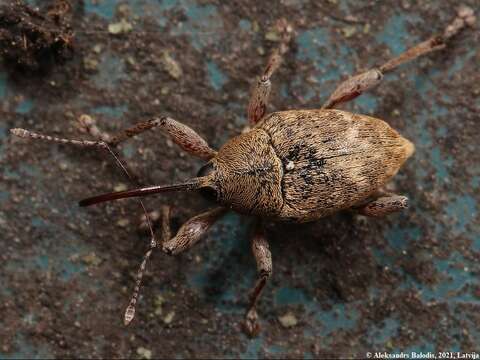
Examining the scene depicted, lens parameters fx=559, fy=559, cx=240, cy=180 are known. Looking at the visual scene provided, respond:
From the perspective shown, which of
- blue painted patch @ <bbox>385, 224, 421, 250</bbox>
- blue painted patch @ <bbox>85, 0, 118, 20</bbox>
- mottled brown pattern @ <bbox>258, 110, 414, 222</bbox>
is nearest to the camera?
mottled brown pattern @ <bbox>258, 110, 414, 222</bbox>

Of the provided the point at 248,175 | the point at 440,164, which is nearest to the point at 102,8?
the point at 248,175

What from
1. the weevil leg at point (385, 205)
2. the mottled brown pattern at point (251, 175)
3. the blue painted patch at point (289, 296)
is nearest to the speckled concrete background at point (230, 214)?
the blue painted patch at point (289, 296)

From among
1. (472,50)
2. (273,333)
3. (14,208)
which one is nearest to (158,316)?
(273,333)

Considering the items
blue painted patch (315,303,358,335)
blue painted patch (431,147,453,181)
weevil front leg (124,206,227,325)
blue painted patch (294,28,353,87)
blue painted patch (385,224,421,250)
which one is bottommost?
blue painted patch (315,303,358,335)

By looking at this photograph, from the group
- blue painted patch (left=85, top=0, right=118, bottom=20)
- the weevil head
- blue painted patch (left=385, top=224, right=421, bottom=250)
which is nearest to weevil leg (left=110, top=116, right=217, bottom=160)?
the weevil head

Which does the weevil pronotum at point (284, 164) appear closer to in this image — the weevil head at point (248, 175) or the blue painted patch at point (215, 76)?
the weevil head at point (248, 175)

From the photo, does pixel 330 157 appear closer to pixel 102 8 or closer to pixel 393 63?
pixel 393 63

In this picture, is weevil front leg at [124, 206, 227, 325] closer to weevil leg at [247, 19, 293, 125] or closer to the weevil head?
the weevil head

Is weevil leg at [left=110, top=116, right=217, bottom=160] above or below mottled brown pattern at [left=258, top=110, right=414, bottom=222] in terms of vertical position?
below
